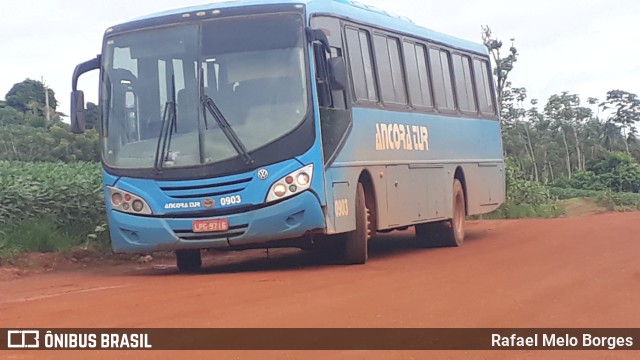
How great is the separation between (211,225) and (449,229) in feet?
20.9

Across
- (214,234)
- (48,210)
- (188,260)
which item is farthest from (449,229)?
(48,210)

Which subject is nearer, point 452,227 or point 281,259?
point 281,259

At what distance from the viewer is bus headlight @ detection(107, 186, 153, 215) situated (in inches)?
479

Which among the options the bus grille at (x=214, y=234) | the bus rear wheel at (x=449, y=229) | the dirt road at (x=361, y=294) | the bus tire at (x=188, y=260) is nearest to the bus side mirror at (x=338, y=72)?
the bus grille at (x=214, y=234)

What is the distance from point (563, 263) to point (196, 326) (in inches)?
250

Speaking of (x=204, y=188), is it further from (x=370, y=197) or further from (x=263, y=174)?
(x=370, y=197)

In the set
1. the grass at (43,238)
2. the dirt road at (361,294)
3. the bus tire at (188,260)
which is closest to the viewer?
the dirt road at (361,294)

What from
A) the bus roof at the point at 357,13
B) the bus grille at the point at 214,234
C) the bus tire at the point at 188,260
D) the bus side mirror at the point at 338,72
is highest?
the bus roof at the point at 357,13

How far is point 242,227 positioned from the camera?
38.8 feet

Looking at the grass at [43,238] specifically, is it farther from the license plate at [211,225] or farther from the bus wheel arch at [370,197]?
the bus wheel arch at [370,197]

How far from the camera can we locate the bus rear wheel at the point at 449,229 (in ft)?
56.8

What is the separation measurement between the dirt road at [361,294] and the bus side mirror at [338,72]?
217 centimetres

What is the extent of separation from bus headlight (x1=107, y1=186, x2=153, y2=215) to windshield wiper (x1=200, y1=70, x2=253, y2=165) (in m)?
1.21

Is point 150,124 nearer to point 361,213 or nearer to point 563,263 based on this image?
point 361,213
